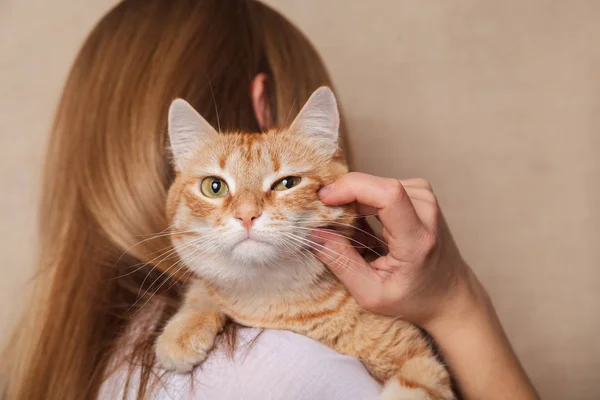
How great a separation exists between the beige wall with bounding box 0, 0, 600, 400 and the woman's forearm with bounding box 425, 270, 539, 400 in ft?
2.76

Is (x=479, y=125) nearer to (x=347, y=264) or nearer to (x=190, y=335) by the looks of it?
(x=347, y=264)

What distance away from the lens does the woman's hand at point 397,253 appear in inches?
33.8

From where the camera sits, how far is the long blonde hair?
1096 mm

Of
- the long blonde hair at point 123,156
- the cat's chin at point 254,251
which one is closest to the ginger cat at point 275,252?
the cat's chin at point 254,251

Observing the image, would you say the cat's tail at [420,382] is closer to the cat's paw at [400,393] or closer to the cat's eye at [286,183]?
the cat's paw at [400,393]

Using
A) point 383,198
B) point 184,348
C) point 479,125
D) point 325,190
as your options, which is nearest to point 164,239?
point 184,348

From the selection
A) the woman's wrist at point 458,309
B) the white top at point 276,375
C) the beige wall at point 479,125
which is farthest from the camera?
the beige wall at point 479,125

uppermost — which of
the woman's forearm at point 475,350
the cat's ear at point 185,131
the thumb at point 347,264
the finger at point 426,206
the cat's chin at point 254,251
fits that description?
the cat's ear at point 185,131

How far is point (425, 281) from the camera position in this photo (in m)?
0.97

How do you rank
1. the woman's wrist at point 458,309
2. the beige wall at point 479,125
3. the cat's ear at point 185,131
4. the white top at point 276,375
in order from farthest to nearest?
the beige wall at point 479,125
the woman's wrist at point 458,309
the cat's ear at point 185,131
the white top at point 276,375

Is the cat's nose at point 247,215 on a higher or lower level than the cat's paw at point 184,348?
higher

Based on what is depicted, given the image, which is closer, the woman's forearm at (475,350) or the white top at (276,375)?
the white top at (276,375)

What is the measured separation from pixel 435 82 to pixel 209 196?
1189mm

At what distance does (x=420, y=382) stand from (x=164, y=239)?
23.8 inches
